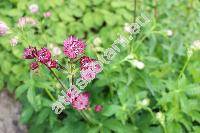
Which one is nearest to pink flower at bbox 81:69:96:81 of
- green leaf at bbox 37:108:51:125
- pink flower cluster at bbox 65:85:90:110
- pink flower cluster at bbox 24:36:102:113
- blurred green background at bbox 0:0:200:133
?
pink flower cluster at bbox 24:36:102:113

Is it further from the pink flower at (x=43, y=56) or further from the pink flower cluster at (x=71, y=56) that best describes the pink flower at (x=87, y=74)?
the pink flower at (x=43, y=56)

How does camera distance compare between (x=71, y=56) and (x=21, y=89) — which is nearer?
(x=71, y=56)

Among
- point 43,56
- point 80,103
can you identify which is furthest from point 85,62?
point 80,103

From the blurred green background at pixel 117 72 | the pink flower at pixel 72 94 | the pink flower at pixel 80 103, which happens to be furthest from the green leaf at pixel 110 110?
the pink flower at pixel 72 94

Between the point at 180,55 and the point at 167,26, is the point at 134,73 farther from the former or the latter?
the point at 167,26

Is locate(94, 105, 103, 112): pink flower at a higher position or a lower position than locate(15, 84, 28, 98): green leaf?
lower

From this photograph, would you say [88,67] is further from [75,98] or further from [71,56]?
[75,98]

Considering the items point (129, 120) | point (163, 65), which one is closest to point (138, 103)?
point (129, 120)

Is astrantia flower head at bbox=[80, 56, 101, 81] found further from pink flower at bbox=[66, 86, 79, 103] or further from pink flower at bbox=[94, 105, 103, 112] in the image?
pink flower at bbox=[94, 105, 103, 112]
